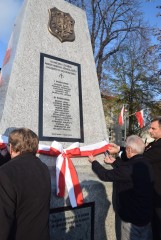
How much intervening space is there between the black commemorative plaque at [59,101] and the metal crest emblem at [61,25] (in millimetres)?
407

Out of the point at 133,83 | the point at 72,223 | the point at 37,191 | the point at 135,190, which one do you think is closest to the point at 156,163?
the point at 135,190

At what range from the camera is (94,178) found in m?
3.88

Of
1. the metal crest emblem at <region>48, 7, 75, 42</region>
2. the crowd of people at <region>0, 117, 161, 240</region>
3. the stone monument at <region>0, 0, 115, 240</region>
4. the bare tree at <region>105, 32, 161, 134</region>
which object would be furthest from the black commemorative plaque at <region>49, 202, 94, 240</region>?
the bare tree at <region>105, 32, 161, 134</region>

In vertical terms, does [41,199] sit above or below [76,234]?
above

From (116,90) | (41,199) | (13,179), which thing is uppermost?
(116,90)

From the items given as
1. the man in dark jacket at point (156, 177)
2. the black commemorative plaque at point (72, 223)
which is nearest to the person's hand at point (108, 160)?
the man in dark jacket at point (156, 177)

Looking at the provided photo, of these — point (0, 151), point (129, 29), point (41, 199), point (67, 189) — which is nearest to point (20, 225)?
point (41, 199)

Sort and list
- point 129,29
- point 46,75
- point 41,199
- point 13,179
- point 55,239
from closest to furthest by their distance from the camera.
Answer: point 13,179 → point 41,199 → point 55,239 → point 46,75 → point 129,29

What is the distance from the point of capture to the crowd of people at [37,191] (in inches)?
81.3

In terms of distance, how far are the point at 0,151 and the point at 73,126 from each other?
1211 mm

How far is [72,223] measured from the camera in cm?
350

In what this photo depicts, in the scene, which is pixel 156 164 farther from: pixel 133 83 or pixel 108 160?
pixel 133 83

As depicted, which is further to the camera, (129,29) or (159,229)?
(129,29)

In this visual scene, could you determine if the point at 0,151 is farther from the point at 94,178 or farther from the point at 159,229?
the point at 159,229
